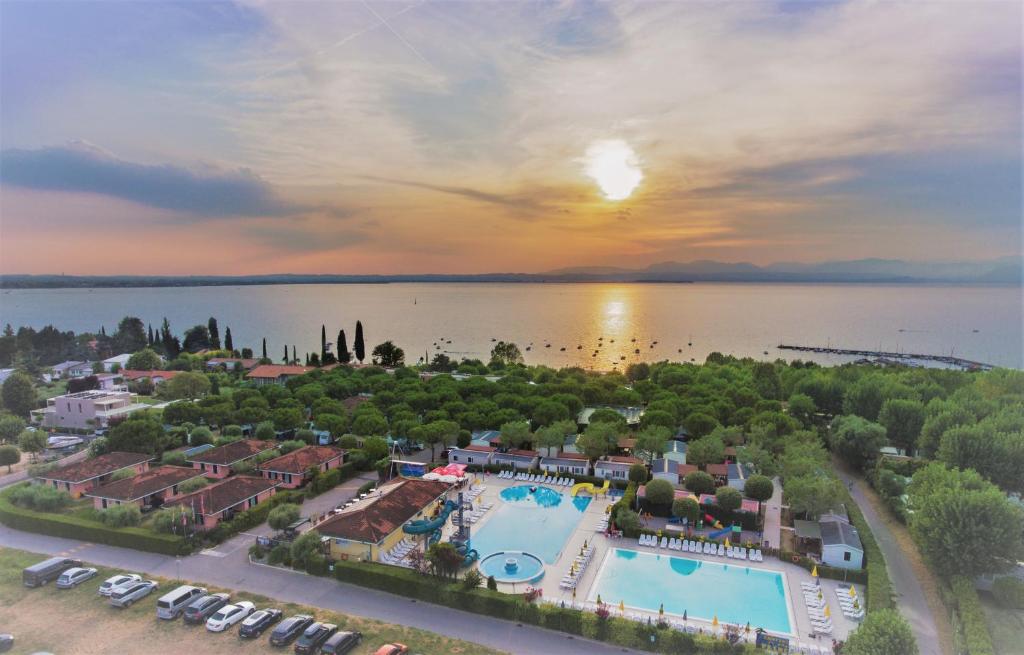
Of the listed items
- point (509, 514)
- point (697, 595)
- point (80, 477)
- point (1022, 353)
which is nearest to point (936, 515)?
point (697, 595)

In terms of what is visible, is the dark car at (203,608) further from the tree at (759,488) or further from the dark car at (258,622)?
the tree at (759,488)

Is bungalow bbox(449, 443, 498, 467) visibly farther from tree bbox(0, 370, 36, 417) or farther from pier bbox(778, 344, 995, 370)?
pier bbox(778, 344, 995, 370)

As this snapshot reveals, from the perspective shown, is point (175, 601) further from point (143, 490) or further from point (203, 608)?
point (143, 490)

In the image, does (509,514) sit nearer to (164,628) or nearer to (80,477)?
(164,628)

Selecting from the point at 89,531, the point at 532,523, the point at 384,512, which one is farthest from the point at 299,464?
the point at 532,523

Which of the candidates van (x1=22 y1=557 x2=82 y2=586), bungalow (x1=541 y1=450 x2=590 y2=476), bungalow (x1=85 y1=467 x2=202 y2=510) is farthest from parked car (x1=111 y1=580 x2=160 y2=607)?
bungalow (x1=541 y1=450 x2=590 y2=476)

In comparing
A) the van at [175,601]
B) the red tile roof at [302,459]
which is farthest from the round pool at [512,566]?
the red tile roof at [302,459]
